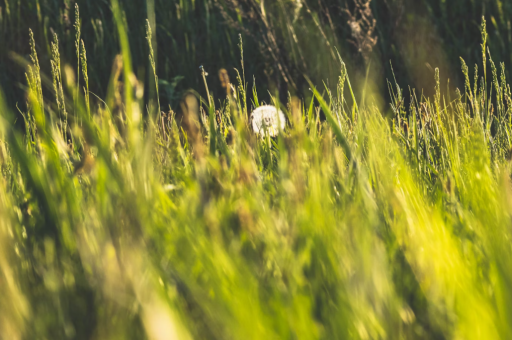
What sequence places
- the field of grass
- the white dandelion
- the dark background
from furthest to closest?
the dark background, the white dandelion, the field of grass

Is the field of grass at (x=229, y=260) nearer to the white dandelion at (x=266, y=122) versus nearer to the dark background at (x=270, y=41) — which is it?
the white dandelion at (x=266, y=122)

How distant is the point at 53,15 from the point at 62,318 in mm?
3269

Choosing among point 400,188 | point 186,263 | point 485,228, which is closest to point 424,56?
point 400,188

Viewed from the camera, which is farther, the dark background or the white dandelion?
the dark background

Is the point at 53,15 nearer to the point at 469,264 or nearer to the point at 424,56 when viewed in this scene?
the point at 424,56

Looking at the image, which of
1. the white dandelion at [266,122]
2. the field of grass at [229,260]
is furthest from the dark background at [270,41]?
the field of grass at [229,260]

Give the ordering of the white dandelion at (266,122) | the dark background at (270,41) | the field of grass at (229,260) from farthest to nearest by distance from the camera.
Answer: the dark background at (270,41) < the white dandelion at (266,122) < the field of grass at (229,260)

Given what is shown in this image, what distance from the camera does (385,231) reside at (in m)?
0.82

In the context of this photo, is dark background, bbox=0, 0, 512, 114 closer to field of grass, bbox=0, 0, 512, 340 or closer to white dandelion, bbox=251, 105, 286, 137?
white dandelion, bbox=251, 105, 286, 137

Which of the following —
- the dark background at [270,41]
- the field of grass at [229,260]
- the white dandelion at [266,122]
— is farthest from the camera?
the dark background at [270,41]

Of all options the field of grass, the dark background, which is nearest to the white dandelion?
the field of grass

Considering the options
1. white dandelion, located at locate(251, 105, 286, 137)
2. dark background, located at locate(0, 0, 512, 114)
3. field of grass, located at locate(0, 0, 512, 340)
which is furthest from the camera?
dark background, located at locate(0, 0, 512, 114)

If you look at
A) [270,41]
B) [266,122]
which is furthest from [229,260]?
[270,41]

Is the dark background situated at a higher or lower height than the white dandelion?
higher
